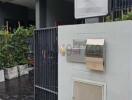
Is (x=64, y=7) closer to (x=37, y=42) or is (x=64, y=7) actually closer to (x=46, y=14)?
(x=46, y=14)

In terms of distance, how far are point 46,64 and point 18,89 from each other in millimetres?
3447

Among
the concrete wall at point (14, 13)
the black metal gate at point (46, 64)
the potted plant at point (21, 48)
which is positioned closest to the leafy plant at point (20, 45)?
the potted plant at point (21, 48)

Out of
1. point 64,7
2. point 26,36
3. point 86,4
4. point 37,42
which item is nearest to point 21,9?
point 64,7

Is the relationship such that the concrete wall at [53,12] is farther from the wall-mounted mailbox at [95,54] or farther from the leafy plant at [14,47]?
the wall-mounted mailbox at [95,54]

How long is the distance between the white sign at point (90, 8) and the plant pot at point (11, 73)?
19.7 feet

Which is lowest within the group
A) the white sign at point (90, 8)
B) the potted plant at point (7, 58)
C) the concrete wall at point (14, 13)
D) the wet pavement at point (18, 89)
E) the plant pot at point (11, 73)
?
the wet pavement at point (18, 89)

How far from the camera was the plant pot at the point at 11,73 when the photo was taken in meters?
8.80

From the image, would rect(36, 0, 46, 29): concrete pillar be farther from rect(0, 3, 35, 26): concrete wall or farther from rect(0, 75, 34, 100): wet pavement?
rect(0, 3, 35, 26): concrete wall

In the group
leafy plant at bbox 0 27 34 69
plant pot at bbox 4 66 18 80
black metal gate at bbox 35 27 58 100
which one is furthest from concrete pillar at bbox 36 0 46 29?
black metal gate at bbox 35 27 58 100

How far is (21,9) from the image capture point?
611 inches

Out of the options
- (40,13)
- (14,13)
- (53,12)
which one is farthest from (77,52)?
(14,13)

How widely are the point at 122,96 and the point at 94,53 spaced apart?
60 centimetres

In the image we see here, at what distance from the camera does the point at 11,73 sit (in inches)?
352

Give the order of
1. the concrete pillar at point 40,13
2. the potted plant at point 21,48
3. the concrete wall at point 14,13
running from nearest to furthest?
the potted plant at point 21,48
the concrete pillar at point 40,13
the concrete wall at point 14,13
